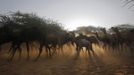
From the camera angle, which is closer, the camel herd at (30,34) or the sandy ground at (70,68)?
the sandy ground at (70,68)

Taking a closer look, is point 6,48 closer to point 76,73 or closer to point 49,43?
point 49,43

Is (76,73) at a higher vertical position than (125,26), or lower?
lower

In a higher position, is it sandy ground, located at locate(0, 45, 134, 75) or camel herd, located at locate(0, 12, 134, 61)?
camel herd, located at locate(0, 12, 134, 61)

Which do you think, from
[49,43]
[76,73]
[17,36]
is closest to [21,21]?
[17,36]

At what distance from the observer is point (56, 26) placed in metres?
24.7

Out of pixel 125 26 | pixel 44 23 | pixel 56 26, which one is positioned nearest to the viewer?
pixel 44 23

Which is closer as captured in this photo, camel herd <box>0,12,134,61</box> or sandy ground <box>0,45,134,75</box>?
sandy ground <box>0,45,134,75</box>

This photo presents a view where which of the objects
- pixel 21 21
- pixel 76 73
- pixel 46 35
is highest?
pixel 21 21

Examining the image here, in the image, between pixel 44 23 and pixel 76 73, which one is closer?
pixel 76 73

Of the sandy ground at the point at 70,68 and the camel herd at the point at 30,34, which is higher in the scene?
the camel herd at the point at 30,34

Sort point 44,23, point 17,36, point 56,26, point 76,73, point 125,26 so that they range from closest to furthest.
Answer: point 76,73 → point 17,36 → point 44,23 → point 56,26 → point 125,26

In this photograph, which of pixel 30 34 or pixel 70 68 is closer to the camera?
pixel 70 68

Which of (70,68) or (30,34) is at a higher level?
(30,34)

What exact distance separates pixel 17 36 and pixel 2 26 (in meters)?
2.26
